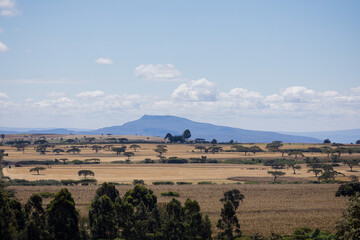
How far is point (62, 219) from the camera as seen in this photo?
40094mm

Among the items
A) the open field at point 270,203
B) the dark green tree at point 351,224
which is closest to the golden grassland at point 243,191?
the open field at point 270,203

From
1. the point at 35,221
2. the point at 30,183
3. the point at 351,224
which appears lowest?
the point at 30,183

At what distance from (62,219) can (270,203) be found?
43.5m

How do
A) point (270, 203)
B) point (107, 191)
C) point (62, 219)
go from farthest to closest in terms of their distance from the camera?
point (270, 203) → point (107, 191) → point (62, 219)

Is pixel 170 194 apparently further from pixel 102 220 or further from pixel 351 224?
pixel 351 224

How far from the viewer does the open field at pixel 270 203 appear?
2219 inches

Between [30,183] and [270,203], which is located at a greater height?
[270,203]

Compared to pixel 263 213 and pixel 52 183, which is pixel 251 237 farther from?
pixel 52 183

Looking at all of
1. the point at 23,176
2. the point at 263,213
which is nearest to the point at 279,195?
the point at 263,213

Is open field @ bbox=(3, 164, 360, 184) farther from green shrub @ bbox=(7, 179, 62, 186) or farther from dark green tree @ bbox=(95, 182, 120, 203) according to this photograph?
dark green tree @ bbox=(95, 182, 120, 203)

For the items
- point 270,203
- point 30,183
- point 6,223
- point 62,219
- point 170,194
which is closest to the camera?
point 6,223

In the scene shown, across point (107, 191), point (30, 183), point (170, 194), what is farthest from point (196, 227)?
point (30, 183)

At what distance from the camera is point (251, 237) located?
47156mm

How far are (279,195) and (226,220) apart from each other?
40.2 metres
